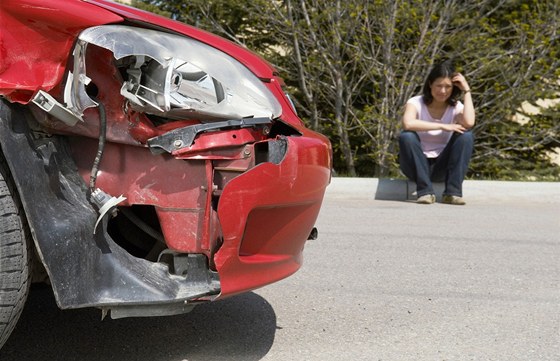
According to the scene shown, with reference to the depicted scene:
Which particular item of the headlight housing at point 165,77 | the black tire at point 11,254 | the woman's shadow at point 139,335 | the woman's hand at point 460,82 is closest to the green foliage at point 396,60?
the woman's hand at point 460,82

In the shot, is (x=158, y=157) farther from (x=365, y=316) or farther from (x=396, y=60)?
(x=396, y=60)

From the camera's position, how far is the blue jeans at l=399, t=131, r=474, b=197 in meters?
7.14

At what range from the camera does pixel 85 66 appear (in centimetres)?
226

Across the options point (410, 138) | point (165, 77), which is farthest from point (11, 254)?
point (410, 138)

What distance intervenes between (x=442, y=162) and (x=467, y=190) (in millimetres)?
561

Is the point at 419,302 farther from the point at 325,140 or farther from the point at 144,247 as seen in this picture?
the point at 144,247

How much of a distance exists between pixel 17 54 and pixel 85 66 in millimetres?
199

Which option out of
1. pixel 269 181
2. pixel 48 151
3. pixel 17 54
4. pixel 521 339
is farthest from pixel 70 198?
pixel 521 339

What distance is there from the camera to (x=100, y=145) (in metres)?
2.32

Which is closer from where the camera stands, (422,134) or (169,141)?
(169,141)

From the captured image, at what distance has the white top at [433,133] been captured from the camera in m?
7.31

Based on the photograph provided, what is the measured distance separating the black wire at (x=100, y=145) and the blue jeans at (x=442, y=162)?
5.28m

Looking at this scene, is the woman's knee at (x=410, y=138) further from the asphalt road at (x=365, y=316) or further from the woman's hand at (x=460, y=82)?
the asphalt road at (x=365, y=316)

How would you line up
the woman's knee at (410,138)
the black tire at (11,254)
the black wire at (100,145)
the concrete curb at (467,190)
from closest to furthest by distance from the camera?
the black tire at (11,254) → the black wire at (100,145) → the woman's knee at (410,138) → the concrete curb at (467,190)
